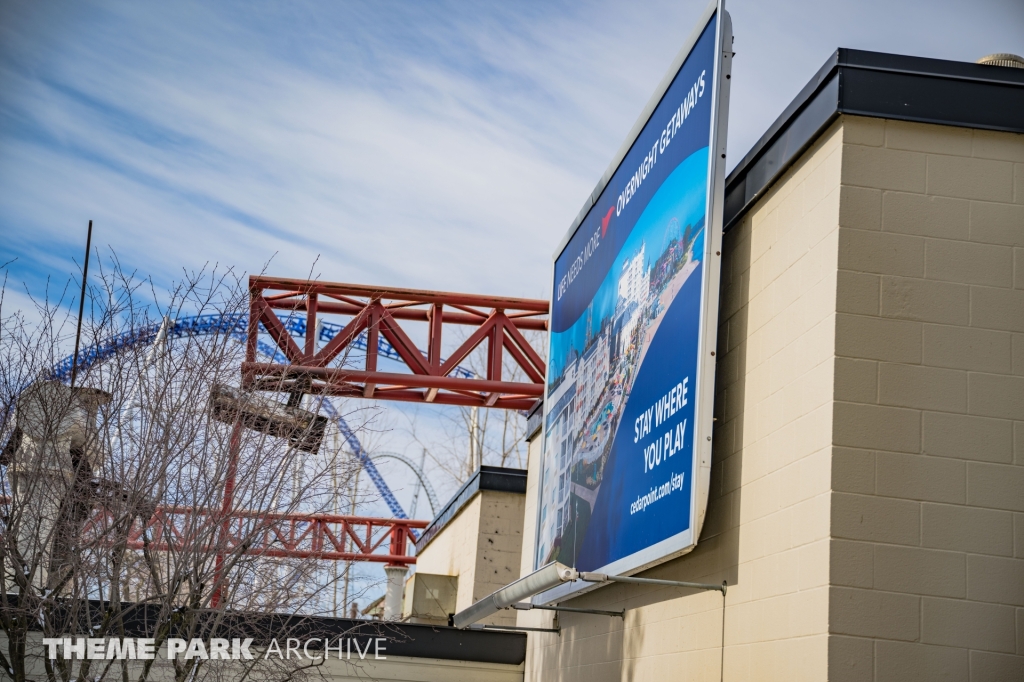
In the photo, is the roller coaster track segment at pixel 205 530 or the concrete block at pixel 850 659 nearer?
the concrete block at pixel 850 659

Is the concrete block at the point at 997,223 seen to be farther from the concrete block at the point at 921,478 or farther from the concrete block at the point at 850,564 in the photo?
the concrete block at the point at 850,564

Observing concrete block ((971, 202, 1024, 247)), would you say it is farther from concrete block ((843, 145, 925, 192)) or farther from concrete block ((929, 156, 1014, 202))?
concrete block ((843, 145, 925, 192))

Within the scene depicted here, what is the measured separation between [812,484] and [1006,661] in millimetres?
978

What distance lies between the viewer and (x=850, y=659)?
13.5 ft

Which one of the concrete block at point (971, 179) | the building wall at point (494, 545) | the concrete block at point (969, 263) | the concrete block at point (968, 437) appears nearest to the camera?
the concrete block at point (968, 437)

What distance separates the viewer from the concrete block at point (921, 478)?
4.34m

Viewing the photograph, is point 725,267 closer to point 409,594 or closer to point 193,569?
point 193,569

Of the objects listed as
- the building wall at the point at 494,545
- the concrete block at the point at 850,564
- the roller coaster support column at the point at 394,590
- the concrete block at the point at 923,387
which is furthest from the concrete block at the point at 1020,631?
the roller coaster support column at the point at 394,590

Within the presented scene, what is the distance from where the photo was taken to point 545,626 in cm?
932

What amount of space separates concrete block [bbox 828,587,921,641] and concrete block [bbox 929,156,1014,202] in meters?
1.80

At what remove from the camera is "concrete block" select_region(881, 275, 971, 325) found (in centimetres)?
459

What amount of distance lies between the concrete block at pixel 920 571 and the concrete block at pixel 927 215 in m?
1.39

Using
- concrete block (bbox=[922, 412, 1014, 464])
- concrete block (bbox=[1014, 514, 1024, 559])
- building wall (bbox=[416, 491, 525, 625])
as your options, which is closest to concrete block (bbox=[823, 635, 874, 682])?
concrete block (bbox=[1014, 514, 1024, 559])

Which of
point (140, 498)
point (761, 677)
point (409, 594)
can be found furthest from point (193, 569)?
point (409, 594)
